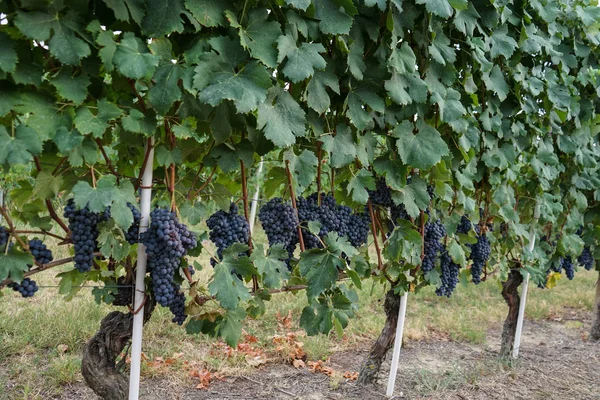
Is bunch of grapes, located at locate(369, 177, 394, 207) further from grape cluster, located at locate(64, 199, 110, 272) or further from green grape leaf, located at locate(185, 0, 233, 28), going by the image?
grape cluster, located at locate(64, 199, 110, 272)

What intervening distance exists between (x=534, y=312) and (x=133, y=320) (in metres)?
5.33

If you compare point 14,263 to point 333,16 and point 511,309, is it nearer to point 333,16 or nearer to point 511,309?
point 333,16

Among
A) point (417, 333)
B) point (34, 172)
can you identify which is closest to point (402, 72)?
point (34, 172)

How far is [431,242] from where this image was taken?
2887 mm

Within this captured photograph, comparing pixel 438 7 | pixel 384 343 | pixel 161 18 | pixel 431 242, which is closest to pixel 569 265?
pixel 384 343

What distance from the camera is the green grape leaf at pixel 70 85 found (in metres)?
1.41

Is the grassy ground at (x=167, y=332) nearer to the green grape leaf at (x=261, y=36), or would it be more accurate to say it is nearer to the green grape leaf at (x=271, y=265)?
the green grape leaf at (x=271, y=265)

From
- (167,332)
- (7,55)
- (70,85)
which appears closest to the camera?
(7,55)

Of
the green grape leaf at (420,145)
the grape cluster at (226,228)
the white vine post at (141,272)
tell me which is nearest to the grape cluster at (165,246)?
the white vine post at (141,272)

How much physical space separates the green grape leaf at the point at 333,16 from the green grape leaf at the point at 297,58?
0.10 metres

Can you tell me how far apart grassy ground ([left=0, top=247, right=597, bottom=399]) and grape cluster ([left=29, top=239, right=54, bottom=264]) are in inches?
68.9

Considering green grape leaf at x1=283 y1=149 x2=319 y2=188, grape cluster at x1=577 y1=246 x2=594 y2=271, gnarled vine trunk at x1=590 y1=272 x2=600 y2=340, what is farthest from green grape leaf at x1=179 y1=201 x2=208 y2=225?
gnarled vine trunk at x1=590 y1=272 x2=600 y2=340

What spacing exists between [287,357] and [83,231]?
2.61 m

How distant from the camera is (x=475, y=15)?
7.88 ft
